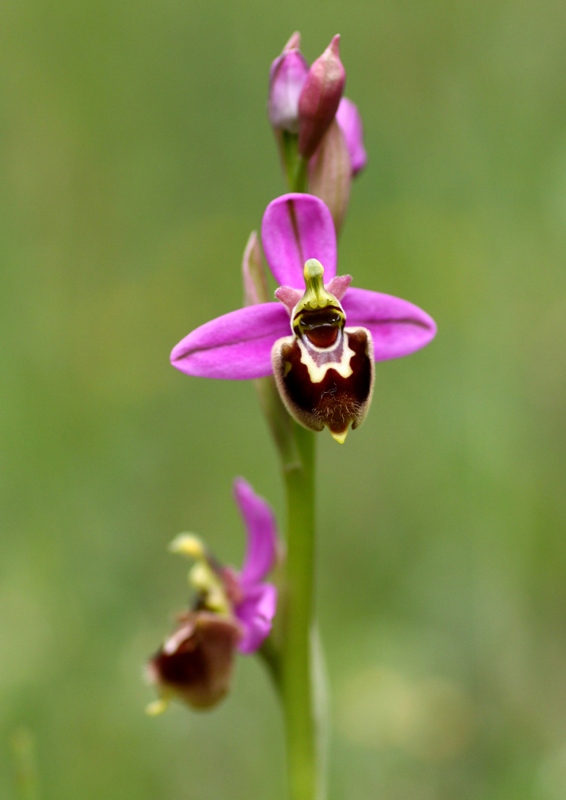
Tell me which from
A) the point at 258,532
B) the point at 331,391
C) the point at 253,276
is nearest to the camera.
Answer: the point at 331,391

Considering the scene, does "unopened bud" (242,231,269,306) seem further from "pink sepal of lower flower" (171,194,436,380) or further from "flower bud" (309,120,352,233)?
"flower bud" (309,120,352,233)

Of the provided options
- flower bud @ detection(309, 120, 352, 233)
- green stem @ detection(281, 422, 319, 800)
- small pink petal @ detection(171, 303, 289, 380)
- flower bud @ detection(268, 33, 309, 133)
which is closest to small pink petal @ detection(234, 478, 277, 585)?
green stem @ detection(281, 422, 319, 800)

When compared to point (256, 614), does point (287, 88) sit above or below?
above

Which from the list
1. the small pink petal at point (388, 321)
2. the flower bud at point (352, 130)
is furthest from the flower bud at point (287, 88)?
the small pink petal at point (388, 321)

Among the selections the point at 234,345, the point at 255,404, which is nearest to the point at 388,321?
the point at 234,345

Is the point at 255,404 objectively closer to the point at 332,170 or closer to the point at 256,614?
the point at 256,614

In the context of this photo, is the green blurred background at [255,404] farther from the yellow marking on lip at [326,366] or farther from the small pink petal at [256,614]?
the yellow marking on lip at [326,366]
